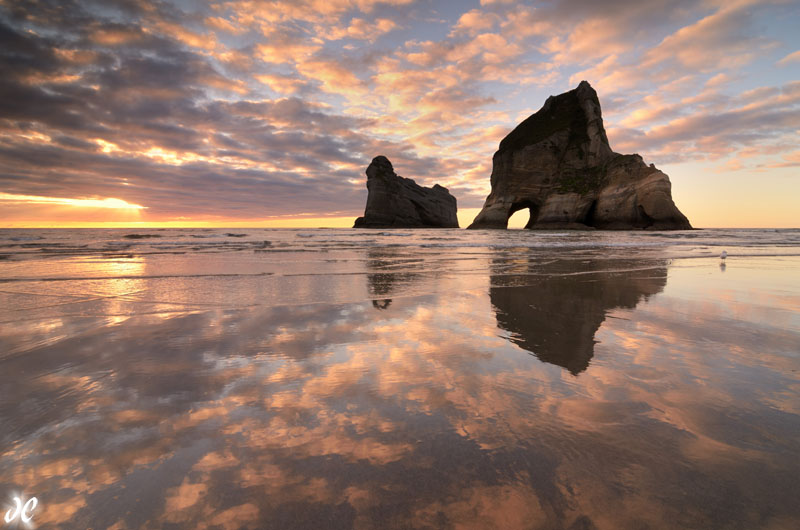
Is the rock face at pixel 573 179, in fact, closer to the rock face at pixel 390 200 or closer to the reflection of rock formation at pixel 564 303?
the rock face at pixel 390 200

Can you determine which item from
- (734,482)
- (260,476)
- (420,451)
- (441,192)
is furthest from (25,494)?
(441,192)

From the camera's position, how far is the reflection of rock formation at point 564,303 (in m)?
2.74

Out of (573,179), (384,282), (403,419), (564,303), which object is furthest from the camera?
(573,179)

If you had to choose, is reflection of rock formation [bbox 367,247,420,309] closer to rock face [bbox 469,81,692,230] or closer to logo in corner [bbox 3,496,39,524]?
logo in corner [bbox 3,496,39,524]

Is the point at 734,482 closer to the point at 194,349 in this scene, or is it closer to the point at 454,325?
the point at 454,325

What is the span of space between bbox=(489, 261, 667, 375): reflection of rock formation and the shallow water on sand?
0.13 feet

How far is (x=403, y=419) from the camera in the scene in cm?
167

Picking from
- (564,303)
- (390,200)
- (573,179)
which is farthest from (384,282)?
(390,200)

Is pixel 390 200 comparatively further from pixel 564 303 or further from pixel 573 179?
pixel 564 303

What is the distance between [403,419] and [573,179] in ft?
212

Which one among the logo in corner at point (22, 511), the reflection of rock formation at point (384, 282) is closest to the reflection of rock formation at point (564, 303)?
the reflection of rock formation at point (384, 282)

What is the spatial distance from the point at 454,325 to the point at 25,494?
2.78m

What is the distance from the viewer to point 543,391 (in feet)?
6.41

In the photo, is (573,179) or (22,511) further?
(573,179)
